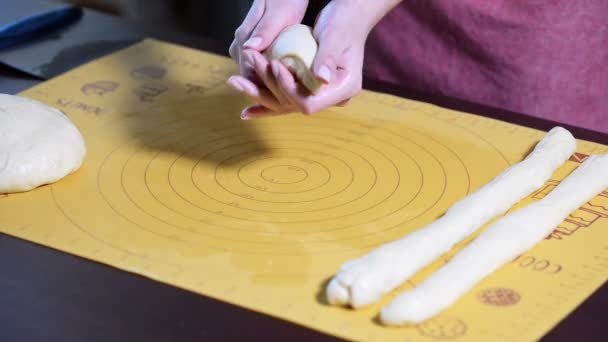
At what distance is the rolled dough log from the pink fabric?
0.45m

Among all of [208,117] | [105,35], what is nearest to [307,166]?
[208,117]

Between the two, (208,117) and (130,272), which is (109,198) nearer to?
(130,272)

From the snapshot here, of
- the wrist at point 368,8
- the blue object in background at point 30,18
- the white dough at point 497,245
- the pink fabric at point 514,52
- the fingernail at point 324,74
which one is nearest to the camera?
the white dough at point 497,245

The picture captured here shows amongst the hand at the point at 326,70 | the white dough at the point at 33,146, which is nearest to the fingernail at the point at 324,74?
the hand at the point at 326,70

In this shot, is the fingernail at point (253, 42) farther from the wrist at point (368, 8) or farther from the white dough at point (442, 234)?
the white dough at point (442, 234)

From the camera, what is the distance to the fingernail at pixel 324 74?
2.72ft

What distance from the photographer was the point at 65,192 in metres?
0.93

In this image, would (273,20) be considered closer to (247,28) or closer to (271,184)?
(247,28)

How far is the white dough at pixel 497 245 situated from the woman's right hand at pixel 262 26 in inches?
12.4

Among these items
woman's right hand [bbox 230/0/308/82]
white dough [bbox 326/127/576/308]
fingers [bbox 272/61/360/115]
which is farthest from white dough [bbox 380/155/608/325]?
woman's right hand [bbox 230/0/308/82]

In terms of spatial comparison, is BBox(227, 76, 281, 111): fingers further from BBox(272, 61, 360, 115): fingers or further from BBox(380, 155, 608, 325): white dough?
BBox(380, 155, 608, 325): white dough

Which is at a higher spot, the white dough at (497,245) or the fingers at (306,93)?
the fingers at (306,93)

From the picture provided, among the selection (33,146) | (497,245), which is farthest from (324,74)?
(33,146)

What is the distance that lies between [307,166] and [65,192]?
29 cm
